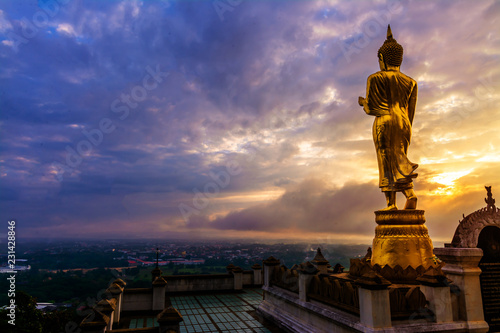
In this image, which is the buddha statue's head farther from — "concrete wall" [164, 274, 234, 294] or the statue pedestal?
"concrete wall" [164, 274, 234, 294]

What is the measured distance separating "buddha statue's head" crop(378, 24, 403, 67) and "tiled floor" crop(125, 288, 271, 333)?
1261 cm

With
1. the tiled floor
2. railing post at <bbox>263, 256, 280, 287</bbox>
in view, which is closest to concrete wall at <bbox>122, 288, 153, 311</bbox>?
the tiled floor

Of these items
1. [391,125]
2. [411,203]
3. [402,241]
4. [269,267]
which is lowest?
[269,267]

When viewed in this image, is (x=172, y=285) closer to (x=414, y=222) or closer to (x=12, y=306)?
(x=12, y=306)

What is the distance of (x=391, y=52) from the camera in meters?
13.8

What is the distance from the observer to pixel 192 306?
15.2m

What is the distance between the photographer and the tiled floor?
1164cm

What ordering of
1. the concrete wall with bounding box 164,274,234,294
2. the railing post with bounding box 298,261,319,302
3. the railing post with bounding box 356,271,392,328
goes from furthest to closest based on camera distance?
the concrete wall with bounding box 164,274,234,294 < the railing post with bounding box 298,261,319,302 < the railing post with bounding box 356,271,392,328

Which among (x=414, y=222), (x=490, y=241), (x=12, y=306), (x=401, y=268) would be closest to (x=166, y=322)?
(x=12, y=306)

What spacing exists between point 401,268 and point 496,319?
2.96m

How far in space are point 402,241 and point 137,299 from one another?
39.4ft

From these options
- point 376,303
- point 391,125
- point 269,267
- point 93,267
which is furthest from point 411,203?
point 93,267

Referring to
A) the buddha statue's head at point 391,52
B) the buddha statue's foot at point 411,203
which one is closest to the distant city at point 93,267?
the buddha statue's foot at point 411,203

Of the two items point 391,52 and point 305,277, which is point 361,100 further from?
point 305,277
